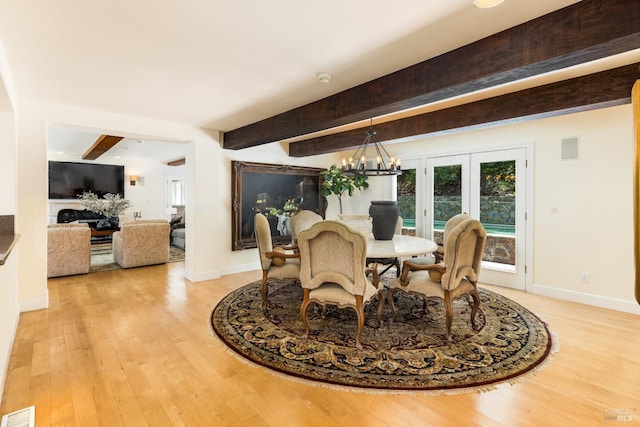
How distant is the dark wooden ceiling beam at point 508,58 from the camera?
162 cm

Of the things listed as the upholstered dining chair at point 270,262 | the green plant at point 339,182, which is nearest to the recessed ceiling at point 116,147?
the green plant at point 339,182

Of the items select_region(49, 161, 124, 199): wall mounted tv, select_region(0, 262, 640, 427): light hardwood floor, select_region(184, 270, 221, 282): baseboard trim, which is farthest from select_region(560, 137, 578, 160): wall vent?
select_region(49, 161, 124, 199): wall mounted tv

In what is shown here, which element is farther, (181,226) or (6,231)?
(181,226)

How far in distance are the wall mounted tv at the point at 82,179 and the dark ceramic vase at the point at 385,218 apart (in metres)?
8.17

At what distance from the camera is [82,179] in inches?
324

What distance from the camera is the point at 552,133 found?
13.3 feet

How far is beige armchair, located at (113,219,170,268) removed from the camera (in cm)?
551

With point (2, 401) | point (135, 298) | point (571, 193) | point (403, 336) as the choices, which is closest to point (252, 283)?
point (135, 298)

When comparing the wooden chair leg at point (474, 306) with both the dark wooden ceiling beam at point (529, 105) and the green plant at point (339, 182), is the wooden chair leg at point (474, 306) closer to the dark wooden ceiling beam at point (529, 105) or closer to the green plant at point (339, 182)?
the dark wooden ceiling beam at point (529, 105)

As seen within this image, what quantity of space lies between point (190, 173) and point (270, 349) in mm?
3360

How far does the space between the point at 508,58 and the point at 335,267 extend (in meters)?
1.95

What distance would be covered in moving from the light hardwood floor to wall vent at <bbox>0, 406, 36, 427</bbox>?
40mm

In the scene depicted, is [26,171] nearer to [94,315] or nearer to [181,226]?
[94,315]

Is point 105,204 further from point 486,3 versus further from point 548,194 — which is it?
point 548,194
